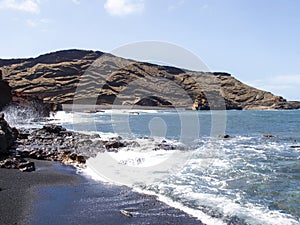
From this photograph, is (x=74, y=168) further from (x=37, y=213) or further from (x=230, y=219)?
(x=230, y=219)

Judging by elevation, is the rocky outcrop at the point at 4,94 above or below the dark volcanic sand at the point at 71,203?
above

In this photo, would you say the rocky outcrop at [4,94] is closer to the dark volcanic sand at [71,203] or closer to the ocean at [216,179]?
the ocean at [216,179]

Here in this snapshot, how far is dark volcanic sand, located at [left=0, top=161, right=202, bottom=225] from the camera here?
9.25m

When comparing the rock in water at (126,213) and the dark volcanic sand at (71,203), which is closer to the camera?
the dark volcanic sand at (71,203)

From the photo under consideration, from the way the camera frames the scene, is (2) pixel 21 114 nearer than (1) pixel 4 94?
No

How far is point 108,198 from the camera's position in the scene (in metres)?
11.6

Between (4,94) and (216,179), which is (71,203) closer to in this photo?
(216,179)

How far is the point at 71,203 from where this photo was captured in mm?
10758

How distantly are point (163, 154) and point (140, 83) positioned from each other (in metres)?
175

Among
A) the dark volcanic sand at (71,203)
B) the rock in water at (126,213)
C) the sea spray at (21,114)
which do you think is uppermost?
the sea spray at (21,114)

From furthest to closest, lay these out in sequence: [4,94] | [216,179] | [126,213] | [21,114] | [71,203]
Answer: [21,114] → [4,94] → [216,179] → [71,203] → [126,213]

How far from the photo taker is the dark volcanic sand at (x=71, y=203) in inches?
364

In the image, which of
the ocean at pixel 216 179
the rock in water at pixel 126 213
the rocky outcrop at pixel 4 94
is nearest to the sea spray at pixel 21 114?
the rocky outcrop at pixel 4 94

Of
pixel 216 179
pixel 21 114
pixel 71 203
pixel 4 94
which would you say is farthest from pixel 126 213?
pixel 21 114
